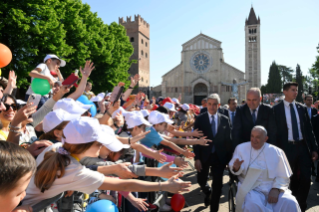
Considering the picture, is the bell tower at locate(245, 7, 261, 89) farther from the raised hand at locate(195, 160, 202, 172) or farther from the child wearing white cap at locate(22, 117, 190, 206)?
the child wearing white cap at locate(22, 117, 190, 206)

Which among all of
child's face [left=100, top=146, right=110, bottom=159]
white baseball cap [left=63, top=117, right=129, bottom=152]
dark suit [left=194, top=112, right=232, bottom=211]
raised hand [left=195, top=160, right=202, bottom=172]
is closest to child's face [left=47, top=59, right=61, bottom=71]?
child's face [left=100, top=146, right=110, bottom=159]

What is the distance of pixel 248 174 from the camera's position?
13.4 ft

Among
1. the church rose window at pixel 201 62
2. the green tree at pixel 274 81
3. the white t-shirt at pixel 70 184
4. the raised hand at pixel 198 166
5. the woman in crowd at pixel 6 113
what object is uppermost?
the church rose window at pixel 201 62

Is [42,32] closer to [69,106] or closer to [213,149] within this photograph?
[69,106]

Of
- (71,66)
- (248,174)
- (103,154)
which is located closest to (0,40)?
(71,66)

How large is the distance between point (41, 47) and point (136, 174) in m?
16.3

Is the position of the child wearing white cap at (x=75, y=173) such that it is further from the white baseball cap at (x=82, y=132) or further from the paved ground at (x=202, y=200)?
the paved ground at (x=202, y=200)

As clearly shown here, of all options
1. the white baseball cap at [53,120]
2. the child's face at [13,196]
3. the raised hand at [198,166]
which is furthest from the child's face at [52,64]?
the child's face at [13,196]

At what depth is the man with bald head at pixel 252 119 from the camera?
500 centimetres

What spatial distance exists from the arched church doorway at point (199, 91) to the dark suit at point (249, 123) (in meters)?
46.1

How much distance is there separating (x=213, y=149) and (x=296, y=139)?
163 cm

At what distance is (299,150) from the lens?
4945 mm

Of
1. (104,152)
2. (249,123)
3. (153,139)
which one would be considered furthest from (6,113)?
(249,123)

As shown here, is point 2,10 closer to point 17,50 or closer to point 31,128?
point 17,50
